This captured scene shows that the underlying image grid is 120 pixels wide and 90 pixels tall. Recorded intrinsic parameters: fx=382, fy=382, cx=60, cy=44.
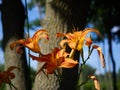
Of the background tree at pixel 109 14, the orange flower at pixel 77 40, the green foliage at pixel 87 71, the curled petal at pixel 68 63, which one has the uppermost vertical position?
the background tree at pixel 109 14

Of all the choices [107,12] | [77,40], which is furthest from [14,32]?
[107,12]

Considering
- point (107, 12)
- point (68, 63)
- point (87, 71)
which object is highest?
point (107, 12)

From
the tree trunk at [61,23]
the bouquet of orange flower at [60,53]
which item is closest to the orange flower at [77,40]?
the bouquet of orange flower at [60,53]

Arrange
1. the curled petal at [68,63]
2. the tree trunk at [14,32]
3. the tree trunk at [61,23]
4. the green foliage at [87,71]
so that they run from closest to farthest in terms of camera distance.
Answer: the curled petal at [68,63] < the green foliage at [87,71] < the tree trunk at [61,23] < the tree trunk at [14,32]

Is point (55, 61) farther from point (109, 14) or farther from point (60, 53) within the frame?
point (109, 14)

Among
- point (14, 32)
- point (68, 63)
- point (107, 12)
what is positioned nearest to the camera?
point (68, 63)

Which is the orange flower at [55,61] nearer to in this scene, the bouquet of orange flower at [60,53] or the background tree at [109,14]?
the bouquet of orange flower at [60,53]

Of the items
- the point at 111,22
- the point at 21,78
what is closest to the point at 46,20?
the point at 21,78

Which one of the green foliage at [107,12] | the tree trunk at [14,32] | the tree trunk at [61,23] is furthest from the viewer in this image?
the green foliage at [107,12]
